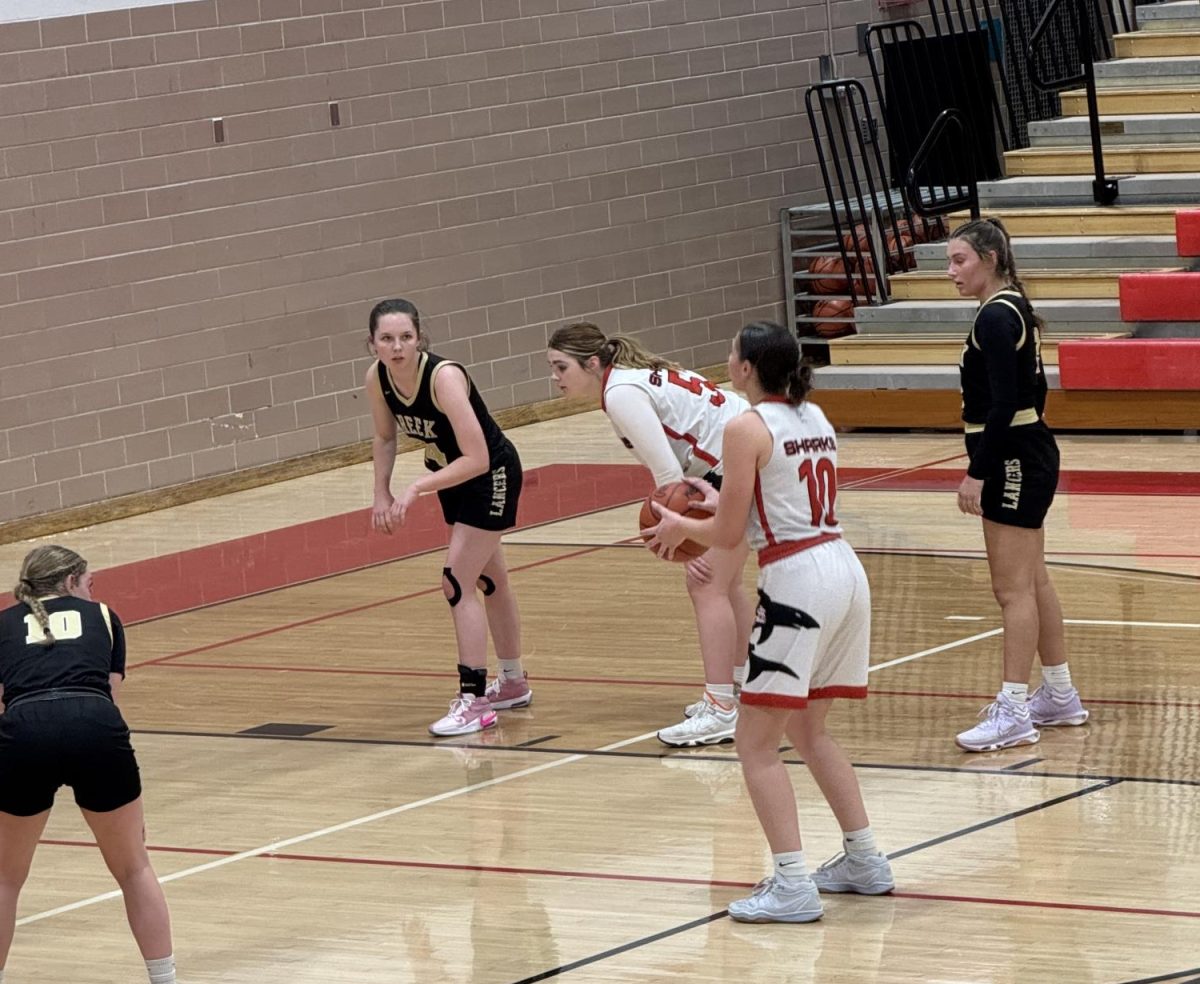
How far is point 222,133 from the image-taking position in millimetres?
12180

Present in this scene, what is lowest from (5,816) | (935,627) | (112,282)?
(935,627)

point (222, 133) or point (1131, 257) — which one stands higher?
point (222, 133)

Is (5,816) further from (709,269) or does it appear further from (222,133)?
(709,269)

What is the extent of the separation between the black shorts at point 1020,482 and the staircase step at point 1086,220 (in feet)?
24.6

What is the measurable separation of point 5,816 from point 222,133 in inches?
317

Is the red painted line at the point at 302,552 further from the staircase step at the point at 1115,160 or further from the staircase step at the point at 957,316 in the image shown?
the staircase step at the point at 1115,160

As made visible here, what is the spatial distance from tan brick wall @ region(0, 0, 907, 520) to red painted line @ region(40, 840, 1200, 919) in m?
5.74

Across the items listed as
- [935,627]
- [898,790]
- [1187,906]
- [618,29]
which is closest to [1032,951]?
[1187,906]

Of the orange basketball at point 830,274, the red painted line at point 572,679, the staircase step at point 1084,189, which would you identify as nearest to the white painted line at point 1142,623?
the red painted line at point 572,679

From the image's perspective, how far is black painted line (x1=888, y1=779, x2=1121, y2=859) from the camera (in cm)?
563

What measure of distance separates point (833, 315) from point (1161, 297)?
2.95 meters

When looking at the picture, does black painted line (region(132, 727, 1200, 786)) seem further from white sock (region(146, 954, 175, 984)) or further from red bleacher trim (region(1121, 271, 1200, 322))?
red bleacher trim (region(1121, 271, 1200, 322))

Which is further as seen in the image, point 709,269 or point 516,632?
point 709,269

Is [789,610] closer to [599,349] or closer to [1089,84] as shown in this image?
[599,349]
